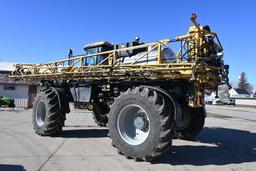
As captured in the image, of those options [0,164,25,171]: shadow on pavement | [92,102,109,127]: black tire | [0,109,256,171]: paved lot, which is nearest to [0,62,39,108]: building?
[92,102,109,127]: black tire

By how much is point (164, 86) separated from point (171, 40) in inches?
49.6

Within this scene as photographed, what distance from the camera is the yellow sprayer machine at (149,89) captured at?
7090 millimetres

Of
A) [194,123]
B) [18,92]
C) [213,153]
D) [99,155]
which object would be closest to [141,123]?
[99,155]

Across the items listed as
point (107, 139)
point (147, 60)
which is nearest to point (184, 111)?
point (147, 60)

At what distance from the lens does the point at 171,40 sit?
7891 millimetres

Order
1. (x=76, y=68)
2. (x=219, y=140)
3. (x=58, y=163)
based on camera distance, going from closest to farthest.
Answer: (x=58, y=163)
(x=76, y=68)
(x=219, y=140)

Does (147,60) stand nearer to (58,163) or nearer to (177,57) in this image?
(177,57)

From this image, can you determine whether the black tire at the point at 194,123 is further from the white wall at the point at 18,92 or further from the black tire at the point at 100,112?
the white wall at the point at 18,92

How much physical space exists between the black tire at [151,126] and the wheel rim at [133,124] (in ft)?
0.37

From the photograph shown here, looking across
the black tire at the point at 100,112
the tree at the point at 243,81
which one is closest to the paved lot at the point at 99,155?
the black tire at the point at 100,112

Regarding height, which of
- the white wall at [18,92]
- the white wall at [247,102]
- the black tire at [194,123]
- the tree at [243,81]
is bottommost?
the white wall at [247,102]

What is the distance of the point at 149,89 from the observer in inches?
290

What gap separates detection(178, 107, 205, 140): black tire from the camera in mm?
9594

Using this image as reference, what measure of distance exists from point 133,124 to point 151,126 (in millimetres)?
906
